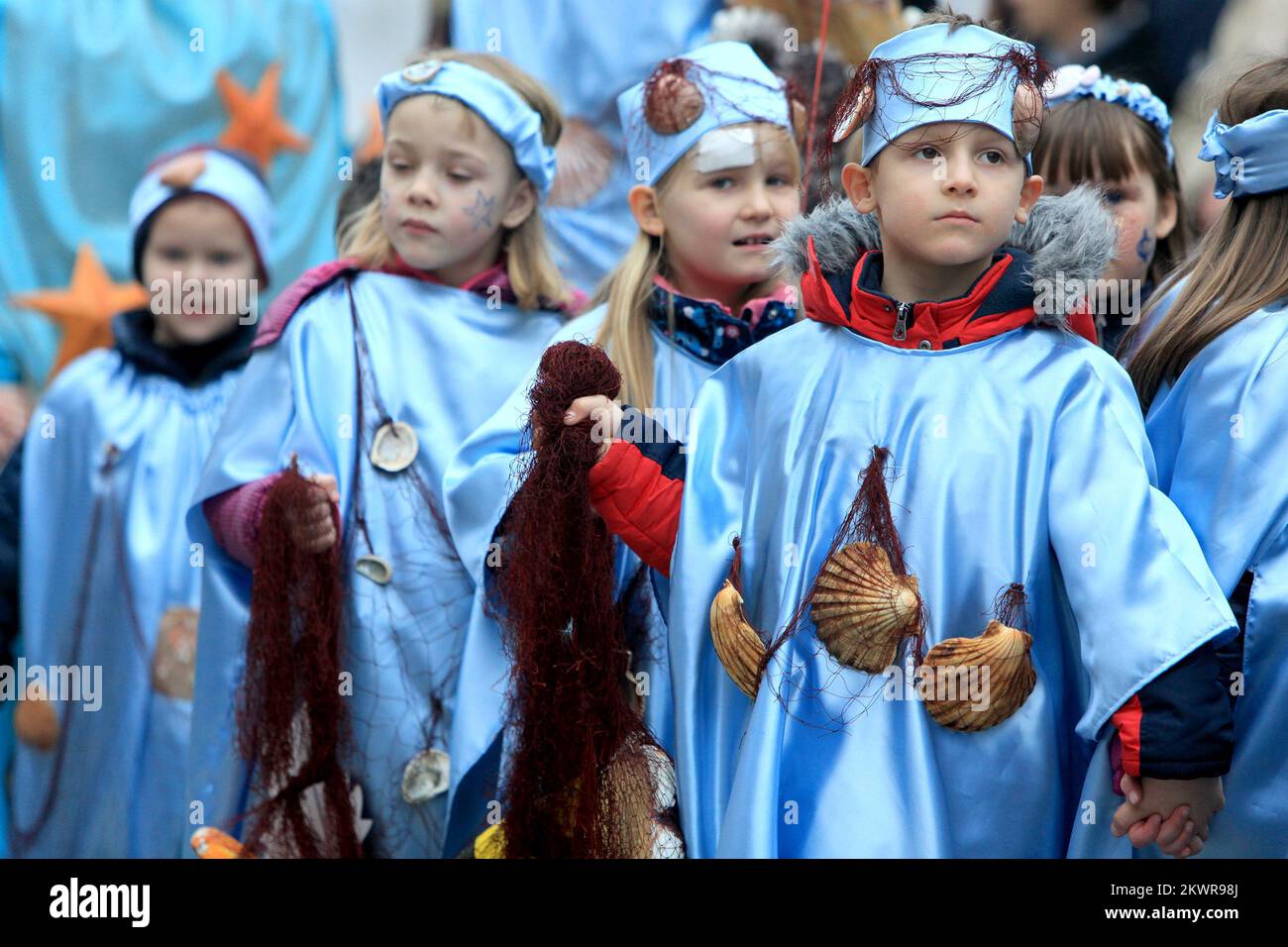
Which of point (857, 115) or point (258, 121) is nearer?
point (857, 115)

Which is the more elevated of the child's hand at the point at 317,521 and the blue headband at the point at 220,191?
the blue headband at the point at 220,191

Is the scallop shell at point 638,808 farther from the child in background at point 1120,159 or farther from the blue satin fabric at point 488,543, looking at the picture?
the child in background at point 1120,159

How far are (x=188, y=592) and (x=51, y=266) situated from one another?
2.07 m

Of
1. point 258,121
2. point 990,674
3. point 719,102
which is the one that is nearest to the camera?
point 990,674

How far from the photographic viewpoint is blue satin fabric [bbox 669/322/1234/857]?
252cm

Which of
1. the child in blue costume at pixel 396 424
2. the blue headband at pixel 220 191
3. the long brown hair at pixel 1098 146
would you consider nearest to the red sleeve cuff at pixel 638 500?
the child in blue costume at pixel 396 424

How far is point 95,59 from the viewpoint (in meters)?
5.68

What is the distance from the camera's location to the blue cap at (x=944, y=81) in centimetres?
262

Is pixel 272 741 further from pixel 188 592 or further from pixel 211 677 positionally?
pixel 188 592

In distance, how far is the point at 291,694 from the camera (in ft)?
10.7

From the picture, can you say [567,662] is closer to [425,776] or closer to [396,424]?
[425,776]

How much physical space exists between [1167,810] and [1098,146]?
5.46 feet

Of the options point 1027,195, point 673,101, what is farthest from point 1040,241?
point 673,101

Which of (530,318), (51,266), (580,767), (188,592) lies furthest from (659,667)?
(51,266)
